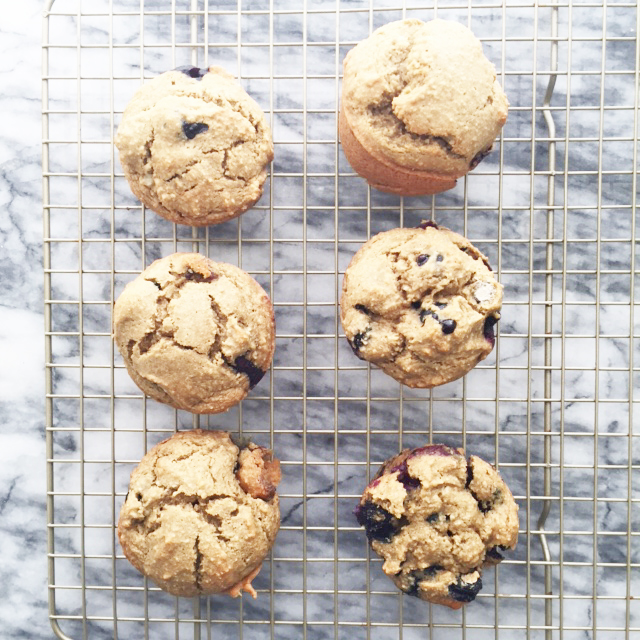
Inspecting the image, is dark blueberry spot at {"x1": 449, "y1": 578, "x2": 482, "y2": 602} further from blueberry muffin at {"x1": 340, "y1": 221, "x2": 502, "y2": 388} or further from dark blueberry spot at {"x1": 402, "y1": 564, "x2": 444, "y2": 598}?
blueberry muffin at {"x1": 340, "y1": 221, "x2": 502, "y2": 388}

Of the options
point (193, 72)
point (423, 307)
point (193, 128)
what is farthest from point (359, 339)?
point (193, 72)

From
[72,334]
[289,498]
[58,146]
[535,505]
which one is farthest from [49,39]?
[535,505]

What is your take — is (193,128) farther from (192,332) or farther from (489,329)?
(489,329)

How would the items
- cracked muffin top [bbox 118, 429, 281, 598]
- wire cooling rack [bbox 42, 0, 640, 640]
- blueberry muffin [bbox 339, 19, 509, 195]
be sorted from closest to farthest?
blueberry muffin [bbox 339, 19, 509, 195] < cracked muffin top [bbox 118, 429, 281, 598] < wire cooling rack [bbox 42, 0, 640, 640]

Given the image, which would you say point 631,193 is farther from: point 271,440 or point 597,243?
point 271,440

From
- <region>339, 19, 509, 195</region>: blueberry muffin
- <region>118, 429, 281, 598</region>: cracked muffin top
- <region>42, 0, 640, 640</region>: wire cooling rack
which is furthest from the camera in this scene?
<region>42, 0, 640, 640</region>: wire cooling rack

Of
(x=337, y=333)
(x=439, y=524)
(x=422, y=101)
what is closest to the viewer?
(x=422, y=101)

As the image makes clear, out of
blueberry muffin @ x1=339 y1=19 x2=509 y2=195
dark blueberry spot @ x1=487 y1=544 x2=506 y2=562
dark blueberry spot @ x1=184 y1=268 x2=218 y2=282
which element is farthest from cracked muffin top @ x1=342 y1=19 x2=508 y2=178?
dark blueberry spot @ x1=487 y1=544 x2=506 y2=562

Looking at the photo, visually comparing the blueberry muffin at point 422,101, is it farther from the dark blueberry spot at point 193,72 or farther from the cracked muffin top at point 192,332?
the cracked muffin top at point 192,332
